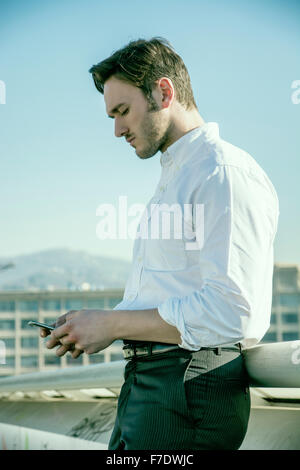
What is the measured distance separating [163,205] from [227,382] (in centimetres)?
44

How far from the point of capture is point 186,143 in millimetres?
1513

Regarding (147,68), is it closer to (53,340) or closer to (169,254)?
(169,254)

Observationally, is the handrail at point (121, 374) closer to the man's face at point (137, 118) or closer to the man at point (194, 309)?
the man at point (194, 309)

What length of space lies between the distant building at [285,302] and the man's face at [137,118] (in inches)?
3878

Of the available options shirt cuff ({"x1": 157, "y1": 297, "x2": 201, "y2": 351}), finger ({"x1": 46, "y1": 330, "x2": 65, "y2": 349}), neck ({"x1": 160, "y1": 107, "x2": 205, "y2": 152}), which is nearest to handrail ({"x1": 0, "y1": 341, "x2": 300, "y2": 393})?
shirt cuff ({"x1": 157, "y1": 297, "x2": 201, "y2": 351})

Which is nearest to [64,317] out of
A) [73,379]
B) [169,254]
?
[169,254]

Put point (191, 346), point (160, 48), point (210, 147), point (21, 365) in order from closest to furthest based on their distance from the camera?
point (191, 346) < point (210, 147) < point (160, 48) < point (21, 365)

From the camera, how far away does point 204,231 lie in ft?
4.38

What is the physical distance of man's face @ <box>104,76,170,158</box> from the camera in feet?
5.25

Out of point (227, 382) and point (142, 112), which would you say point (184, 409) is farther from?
point (142, 112)

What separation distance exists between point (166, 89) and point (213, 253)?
56 centimetres

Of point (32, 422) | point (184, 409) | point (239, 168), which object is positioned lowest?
point (32, 422)

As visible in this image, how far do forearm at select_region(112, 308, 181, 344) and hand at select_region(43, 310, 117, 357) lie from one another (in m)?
0.02
